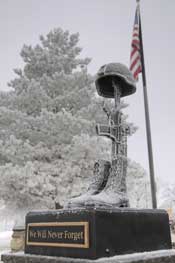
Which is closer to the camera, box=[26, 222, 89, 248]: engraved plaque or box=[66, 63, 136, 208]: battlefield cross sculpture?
box=[26, 222, 89, 248]: engraved plaque

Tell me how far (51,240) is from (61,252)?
0.25m

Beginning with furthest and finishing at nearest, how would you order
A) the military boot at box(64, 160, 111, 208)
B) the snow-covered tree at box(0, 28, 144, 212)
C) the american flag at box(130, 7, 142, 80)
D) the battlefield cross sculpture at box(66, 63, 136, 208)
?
the snow-covered tree at box(0, 28, 144, 212) → the american flag at box(130, 7, 142, 80) → the military boot at box(64, 160, 111, 208) → the battlefield cross sculpture at box(66, 63, 136, 208)

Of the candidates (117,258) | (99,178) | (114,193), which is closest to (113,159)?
(99,178)

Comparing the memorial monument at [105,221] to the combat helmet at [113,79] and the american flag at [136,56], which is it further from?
the american flag at [136,56]

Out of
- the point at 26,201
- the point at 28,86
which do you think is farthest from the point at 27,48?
the point at 26,201

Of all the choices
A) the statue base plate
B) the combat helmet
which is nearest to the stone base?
the statue base plate

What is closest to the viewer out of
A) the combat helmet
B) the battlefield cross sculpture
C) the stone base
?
the stone base

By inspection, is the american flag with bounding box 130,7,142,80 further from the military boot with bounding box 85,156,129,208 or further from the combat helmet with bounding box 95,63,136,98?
the military boot with bounding box 85,156,129,208

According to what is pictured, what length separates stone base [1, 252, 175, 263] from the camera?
302 centimetres

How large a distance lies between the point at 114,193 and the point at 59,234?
37.0 inches

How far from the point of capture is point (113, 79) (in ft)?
16.0

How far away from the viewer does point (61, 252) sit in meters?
3.39

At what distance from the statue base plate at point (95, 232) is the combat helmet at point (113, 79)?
7.14 feet

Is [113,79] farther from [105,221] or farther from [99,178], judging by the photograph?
[105,221]
